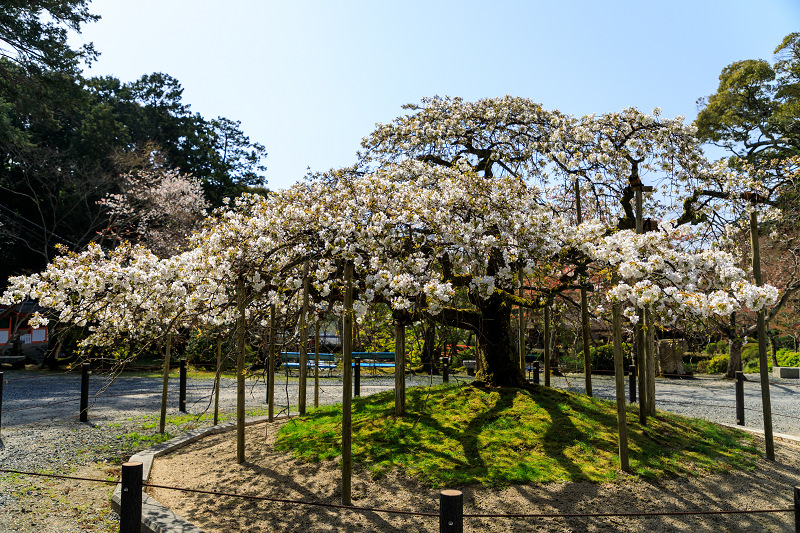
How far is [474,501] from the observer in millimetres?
4875

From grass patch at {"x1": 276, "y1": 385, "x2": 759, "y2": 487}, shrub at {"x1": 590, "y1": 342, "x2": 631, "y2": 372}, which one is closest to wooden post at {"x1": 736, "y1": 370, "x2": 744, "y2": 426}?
grass patch at {"x1": 276, "y1": 385, "x2": 759, "y2": 487}

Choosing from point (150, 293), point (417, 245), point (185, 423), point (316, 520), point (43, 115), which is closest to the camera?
point (316, 520)

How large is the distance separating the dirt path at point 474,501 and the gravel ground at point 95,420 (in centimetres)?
100

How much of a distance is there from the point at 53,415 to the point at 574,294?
16594 mm

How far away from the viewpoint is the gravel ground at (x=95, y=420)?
5.50 m

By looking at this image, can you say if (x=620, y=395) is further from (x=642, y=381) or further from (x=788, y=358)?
(x=788, y=358)

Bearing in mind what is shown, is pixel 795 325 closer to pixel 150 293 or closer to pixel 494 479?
pixel 494 479

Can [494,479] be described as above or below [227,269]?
below

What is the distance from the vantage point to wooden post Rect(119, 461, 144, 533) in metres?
3.85

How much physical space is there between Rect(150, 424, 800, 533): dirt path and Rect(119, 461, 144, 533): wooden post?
0.99m

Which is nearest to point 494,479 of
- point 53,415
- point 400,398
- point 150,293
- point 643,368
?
point 400,398

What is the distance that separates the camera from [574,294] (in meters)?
19.6

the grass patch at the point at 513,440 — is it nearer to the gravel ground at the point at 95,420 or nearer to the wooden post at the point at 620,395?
the wooden post at the point at 620,395

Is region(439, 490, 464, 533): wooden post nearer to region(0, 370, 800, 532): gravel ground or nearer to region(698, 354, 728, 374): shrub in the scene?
region(0, 370, 800, 532): gravel ground
